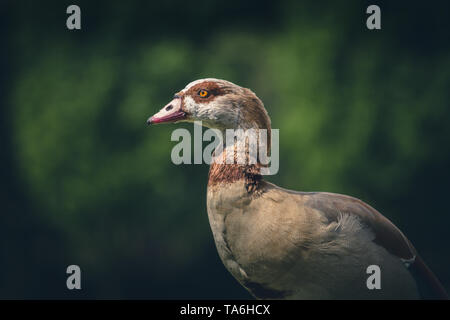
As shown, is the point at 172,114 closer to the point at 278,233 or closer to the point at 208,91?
the point at 208,91

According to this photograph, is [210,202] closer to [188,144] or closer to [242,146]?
[242,146]

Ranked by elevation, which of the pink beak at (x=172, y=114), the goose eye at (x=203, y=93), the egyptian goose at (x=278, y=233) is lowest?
the egyptian goose at (x=278, y=233)

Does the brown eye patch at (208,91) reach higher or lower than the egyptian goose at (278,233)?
higher

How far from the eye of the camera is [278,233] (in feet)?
4.47

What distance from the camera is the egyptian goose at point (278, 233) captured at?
136cm

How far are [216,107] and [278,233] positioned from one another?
39 centimetres

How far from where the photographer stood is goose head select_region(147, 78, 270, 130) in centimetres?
140

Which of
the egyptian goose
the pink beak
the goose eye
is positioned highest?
the goose eye

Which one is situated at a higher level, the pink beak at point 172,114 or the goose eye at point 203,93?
the goose eye at point 203,93

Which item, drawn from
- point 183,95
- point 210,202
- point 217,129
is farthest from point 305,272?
point 183,95

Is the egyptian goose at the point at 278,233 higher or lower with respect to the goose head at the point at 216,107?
lower

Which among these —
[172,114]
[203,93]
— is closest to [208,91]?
[203,93]

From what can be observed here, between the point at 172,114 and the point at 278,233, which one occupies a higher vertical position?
the point at 172,114

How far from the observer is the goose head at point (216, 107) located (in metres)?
1.40
